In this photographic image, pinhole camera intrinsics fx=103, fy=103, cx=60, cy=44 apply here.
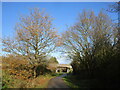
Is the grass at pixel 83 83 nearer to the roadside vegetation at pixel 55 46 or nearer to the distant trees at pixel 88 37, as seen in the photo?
the roadside vegetation at pixel 55 46

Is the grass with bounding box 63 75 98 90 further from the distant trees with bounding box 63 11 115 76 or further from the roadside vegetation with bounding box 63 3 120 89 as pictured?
the distant trees with bounding box 63 11 115 76

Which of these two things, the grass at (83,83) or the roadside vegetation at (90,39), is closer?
the grass at (83,83)

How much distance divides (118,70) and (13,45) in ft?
39.1

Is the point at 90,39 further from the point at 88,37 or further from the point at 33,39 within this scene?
the point at 33,39

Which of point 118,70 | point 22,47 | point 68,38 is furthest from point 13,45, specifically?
point 118,70

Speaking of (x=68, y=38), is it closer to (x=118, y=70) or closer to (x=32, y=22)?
(x=32, y=22)

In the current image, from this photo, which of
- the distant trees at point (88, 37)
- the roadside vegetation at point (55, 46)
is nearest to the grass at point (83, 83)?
the roadside vegetation at point (55, 46)

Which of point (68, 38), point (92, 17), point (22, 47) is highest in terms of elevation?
point (92, 17)

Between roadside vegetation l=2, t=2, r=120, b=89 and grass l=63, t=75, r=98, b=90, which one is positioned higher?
roadside vegetation l=2, t=2, r=120, b=89

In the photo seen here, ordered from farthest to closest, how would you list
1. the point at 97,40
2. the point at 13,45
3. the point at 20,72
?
the point at 97,40, the point at 13,45, the point at 20,72

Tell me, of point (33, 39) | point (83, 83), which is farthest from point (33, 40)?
point (83, 83)

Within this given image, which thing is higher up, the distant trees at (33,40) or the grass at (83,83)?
the distant trees at (33,40)

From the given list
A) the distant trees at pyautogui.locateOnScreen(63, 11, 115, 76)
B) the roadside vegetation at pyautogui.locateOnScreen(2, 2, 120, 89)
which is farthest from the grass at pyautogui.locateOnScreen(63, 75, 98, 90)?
the distant trees at pyautogui.locateOnScreen(63, 11, 115, 76)

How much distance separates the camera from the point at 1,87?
857cm
